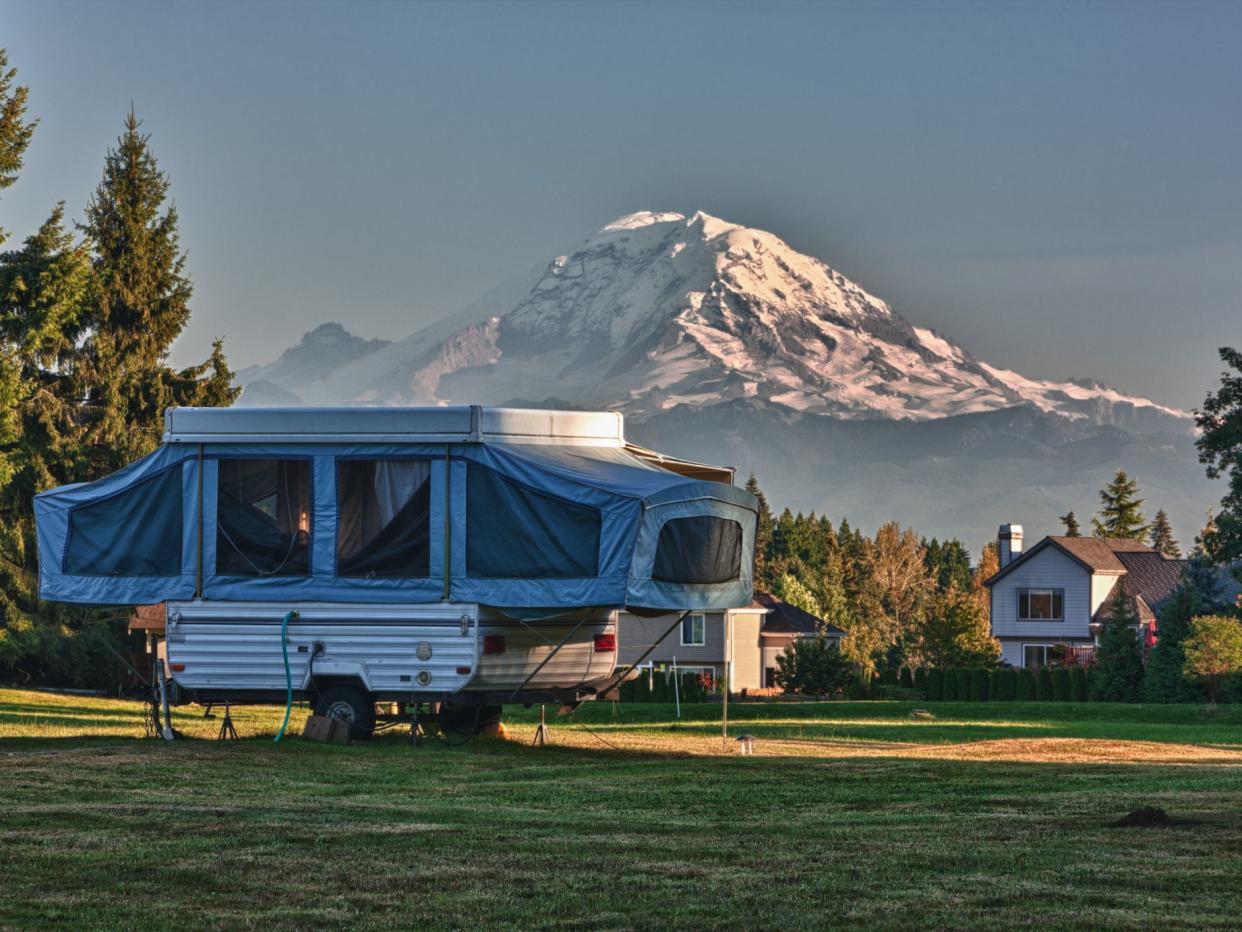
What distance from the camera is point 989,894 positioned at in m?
9.53

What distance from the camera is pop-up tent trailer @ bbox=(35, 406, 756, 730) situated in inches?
746

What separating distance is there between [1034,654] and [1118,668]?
59.7 ft

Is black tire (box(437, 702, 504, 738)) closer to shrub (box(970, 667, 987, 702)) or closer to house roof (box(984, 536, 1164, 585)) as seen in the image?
shrub (box(970, 667, 987, 702))

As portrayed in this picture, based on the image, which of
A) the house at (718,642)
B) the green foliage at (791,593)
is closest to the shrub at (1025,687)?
the house at (718,642)

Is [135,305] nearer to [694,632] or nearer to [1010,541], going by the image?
[694,632]

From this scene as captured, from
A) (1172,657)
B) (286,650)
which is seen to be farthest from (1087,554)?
(286,650)

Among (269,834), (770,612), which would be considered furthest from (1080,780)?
(770,612)

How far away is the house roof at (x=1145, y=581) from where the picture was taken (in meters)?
61.5

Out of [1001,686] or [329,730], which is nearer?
[329,730]

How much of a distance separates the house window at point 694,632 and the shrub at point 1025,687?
16.2 metres

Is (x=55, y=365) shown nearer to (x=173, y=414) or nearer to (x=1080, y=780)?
(x=173, y=414)

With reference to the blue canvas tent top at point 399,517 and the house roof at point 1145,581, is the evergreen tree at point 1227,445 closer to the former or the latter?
the house roof at point 1145,581

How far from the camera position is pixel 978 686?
4850 centimetres

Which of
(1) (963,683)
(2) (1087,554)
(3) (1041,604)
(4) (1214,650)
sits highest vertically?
(2) (1087,554)
